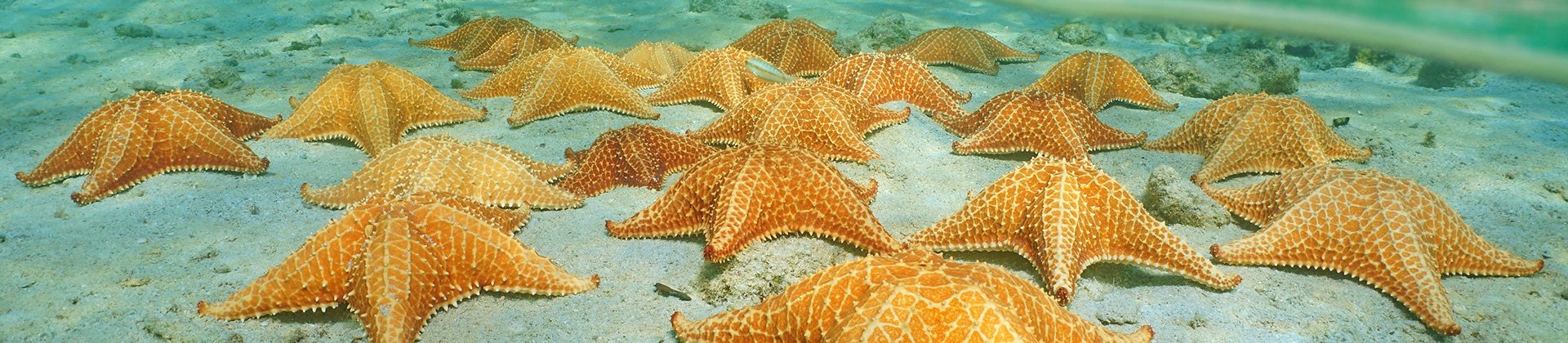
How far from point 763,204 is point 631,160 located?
1396mm

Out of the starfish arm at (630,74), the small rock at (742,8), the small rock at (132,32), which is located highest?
the starfish arm at (630,74)

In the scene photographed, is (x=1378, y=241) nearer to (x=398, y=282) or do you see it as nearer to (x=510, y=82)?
(x=398, y=282)

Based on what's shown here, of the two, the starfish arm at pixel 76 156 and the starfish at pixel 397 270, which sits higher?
the starfish at pixel 397 270

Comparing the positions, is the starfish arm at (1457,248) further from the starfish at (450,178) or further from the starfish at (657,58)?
the starfish at (657,58)

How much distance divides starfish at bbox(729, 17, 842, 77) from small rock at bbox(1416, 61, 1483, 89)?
6.62 m

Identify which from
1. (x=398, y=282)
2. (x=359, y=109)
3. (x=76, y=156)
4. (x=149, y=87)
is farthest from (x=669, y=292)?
(x=149, y=87)

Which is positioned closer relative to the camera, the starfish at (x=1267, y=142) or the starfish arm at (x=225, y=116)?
the starfish at (x=1267, y=142)

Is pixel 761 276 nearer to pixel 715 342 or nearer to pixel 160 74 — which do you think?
pixel 715 342

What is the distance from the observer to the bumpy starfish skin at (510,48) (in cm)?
854

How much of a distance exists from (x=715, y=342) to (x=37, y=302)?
11.3ft

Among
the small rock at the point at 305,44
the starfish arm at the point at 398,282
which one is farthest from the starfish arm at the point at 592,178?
the small rock at the point at 305,44

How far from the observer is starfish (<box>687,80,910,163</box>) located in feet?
18.3

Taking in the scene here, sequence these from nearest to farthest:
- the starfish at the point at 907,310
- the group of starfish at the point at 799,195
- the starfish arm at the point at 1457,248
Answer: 1. the starfish at the point at 907,310
2. the group of starfish at the point at 799,195
3. the starfish arm at the point at 1457,248

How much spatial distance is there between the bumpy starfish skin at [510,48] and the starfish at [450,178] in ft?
12.5
